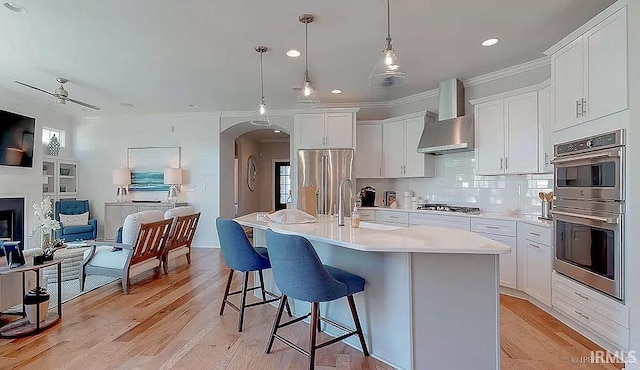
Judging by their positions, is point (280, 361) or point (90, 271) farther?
point (90, 271)

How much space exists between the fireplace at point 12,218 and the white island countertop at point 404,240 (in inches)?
214

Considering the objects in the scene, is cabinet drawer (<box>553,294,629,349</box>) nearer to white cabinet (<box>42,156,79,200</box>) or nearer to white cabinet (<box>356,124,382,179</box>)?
white cabinet (<box>356,124,382,179</box>)

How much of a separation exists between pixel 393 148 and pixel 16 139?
242 inches

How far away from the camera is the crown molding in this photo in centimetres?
423

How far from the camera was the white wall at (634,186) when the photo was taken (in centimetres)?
235

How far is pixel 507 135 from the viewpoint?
430 centimetres

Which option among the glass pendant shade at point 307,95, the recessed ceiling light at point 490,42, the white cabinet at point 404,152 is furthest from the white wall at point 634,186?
the white cabinet at point 404,152

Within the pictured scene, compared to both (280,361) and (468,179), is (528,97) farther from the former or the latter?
(280,361)

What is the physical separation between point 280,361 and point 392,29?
3.01 metres

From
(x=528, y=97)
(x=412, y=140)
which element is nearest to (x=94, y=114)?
(x=412, y=140)

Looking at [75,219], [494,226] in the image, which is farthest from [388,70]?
[75,219]

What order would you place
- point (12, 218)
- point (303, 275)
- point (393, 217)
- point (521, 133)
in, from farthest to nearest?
point (12, 218) → point (393, 217) → point (521, 133) → point (303, 275)

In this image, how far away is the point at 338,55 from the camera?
4.12m

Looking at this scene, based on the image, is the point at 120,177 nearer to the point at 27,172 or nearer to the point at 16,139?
the point at 27,172
